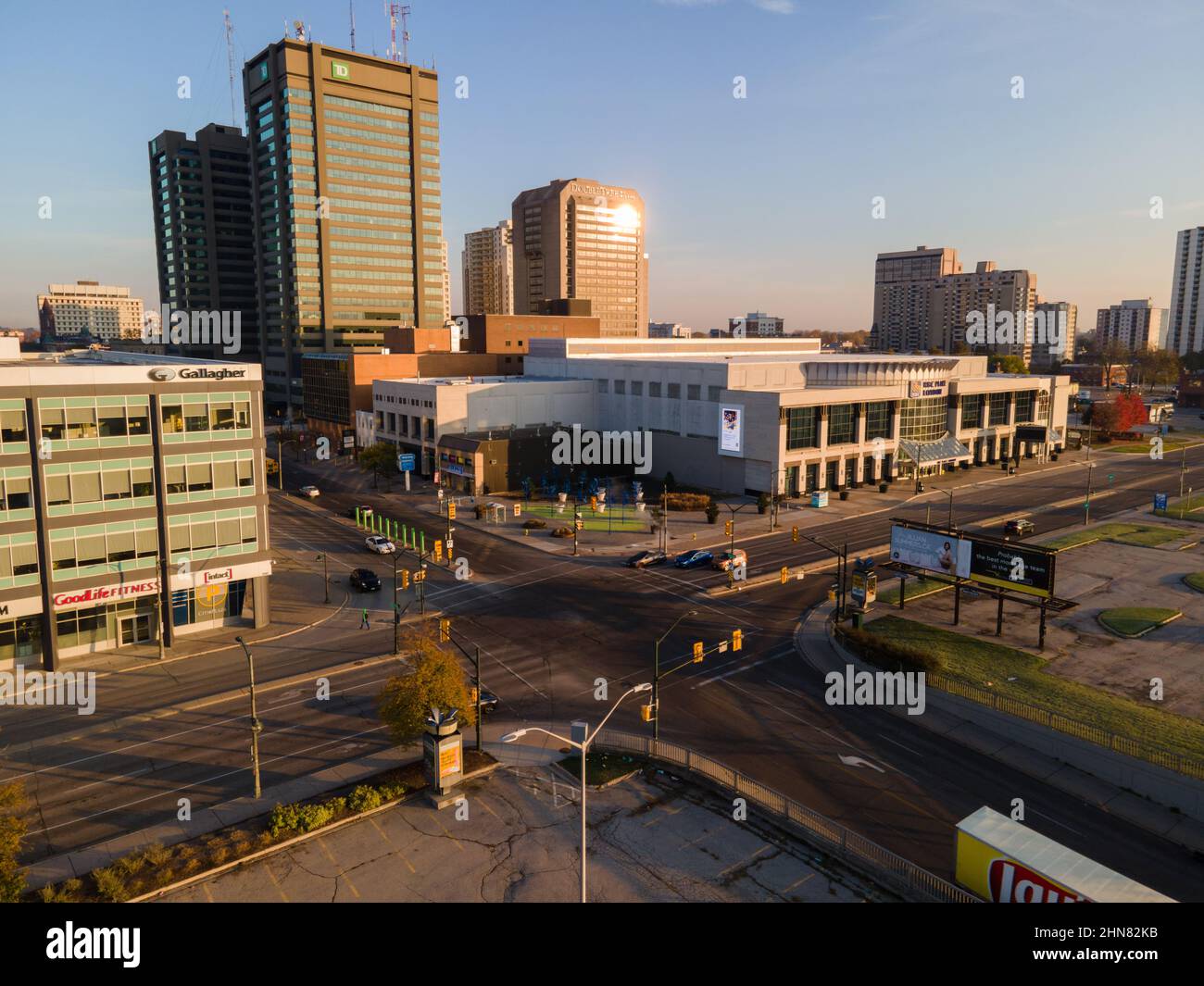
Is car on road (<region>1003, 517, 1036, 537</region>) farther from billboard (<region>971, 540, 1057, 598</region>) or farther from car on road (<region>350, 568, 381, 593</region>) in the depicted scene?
car on road (<region>350, 568, 381, 593</region>)

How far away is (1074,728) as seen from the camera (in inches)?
1272

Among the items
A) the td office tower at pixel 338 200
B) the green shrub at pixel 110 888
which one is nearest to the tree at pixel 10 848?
the green shrub at pixel 110 888

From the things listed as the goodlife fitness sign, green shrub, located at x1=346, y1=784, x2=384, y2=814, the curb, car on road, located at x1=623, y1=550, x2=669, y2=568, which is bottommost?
the curb

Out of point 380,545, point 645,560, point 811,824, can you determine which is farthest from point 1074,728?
point 380,545

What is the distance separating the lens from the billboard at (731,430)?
85.9 metres

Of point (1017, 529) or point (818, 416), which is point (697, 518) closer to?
point (818, 416)

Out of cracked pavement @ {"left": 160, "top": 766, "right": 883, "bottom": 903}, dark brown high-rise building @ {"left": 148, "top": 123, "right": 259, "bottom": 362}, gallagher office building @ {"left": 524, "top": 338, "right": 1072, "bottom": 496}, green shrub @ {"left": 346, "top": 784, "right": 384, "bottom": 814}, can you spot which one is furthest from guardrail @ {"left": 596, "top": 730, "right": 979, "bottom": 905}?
dark brown high-rise building @ {"left": 148, "top": 123, "right": 259, "bottom": 362}

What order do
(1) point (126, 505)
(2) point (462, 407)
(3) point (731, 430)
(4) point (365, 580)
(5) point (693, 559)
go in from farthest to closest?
(2) point (462, 407)
(3) point (731, 430)
(5) point (693, 559)
(4) point (365, 580)
(1) point (126, 505)

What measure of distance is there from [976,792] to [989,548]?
19.3 m

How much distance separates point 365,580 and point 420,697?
26.8 meters

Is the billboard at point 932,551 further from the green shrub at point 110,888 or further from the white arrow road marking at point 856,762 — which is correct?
the green shrub at point 110,888

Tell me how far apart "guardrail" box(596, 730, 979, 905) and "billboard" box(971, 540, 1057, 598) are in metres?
22.7

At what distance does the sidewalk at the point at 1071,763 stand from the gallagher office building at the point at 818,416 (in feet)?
163

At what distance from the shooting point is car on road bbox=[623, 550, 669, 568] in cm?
6062
